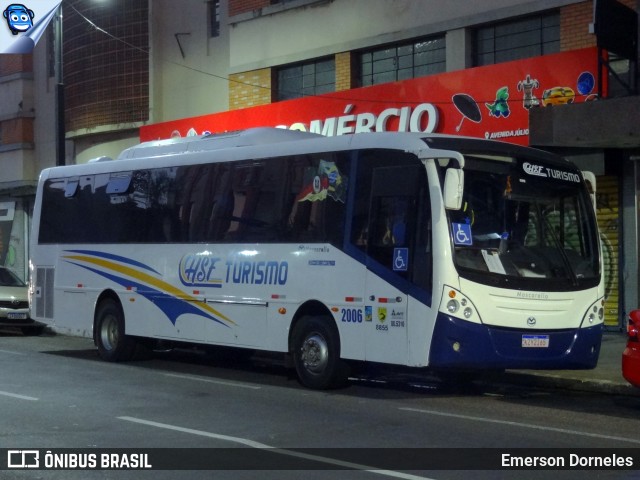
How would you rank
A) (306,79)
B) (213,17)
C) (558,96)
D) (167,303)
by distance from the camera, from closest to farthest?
(167,303) → (558,96) → (306,79) → (213,17)

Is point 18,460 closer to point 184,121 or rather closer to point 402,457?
point 402,457

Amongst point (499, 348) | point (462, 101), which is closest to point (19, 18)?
point (462, 101)

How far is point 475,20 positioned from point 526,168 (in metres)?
8.67

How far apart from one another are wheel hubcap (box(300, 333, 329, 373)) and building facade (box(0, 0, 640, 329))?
608 cm

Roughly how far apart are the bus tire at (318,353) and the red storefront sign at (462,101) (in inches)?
244

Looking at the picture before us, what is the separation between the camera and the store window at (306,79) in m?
25.5

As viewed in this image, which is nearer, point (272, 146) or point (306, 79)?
point (272, 146)

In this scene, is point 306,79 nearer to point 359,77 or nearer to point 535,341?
point 359,77

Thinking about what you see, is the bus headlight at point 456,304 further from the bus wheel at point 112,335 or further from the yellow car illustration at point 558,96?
the bus wheel at point 112,335

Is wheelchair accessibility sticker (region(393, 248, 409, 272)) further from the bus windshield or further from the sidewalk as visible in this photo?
the sidewalk

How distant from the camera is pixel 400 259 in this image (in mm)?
13297

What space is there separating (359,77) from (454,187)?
41.4 feet

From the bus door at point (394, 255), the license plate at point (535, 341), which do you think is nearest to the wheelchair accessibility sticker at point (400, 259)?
the bus door at point (394, 255)

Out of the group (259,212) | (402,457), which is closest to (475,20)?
(259,212)
